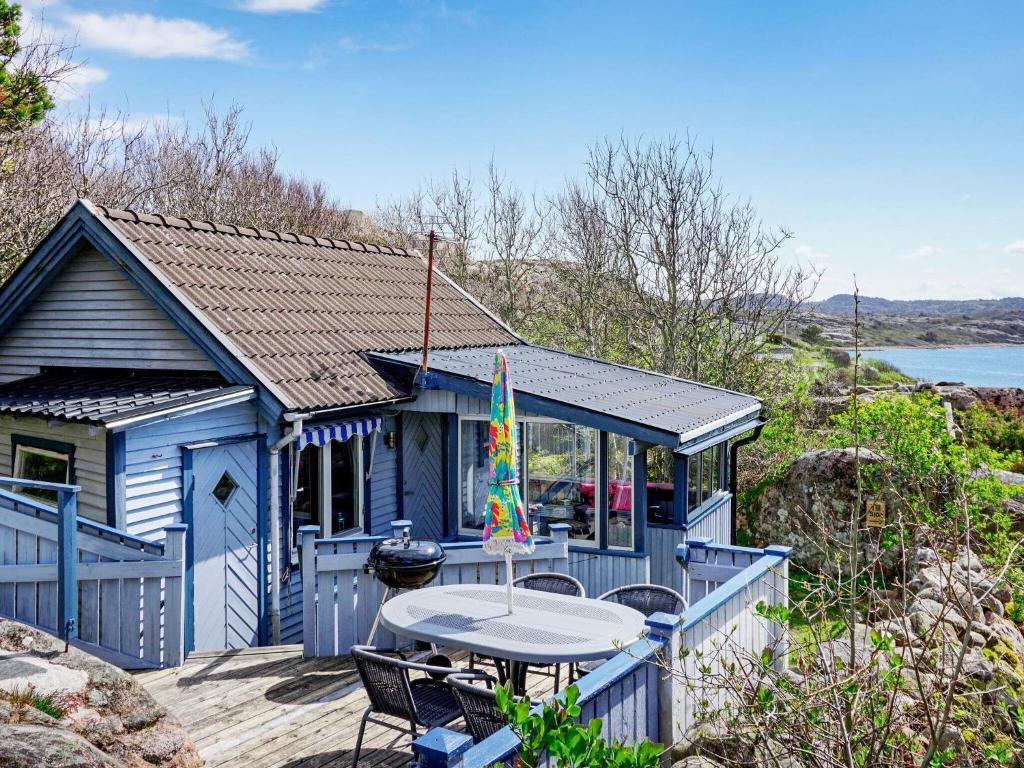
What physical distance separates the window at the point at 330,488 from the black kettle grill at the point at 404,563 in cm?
313

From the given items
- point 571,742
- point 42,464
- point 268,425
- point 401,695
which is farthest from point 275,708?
point 42,464

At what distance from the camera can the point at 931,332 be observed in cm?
5056

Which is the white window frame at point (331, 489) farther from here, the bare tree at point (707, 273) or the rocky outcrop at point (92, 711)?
the bare tree at point (707, 273)

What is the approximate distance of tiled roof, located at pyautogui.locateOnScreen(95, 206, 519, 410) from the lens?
9.45 metres

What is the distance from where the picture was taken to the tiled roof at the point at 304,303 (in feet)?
31.0

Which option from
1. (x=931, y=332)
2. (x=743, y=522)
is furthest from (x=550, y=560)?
(x=931, y=332)

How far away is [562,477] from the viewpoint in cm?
973

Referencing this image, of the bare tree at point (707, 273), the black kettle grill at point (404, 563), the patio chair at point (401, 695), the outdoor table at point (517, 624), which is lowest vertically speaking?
the patio chair at point (401, 695)

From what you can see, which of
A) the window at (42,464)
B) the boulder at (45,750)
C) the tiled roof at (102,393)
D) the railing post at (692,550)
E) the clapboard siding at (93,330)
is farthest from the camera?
the clapboard siding at (93,330)

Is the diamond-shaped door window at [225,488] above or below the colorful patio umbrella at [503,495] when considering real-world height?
below

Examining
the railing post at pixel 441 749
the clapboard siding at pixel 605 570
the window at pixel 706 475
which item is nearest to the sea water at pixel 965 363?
the window at pixel 706 475

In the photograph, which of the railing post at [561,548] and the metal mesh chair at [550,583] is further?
the railing post at [561,548]

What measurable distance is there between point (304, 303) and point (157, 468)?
3.86m

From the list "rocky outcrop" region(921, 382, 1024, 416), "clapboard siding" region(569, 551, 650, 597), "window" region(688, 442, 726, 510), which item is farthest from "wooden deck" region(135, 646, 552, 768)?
"rocky outcrop" region(921, 382, 1024, 416)
